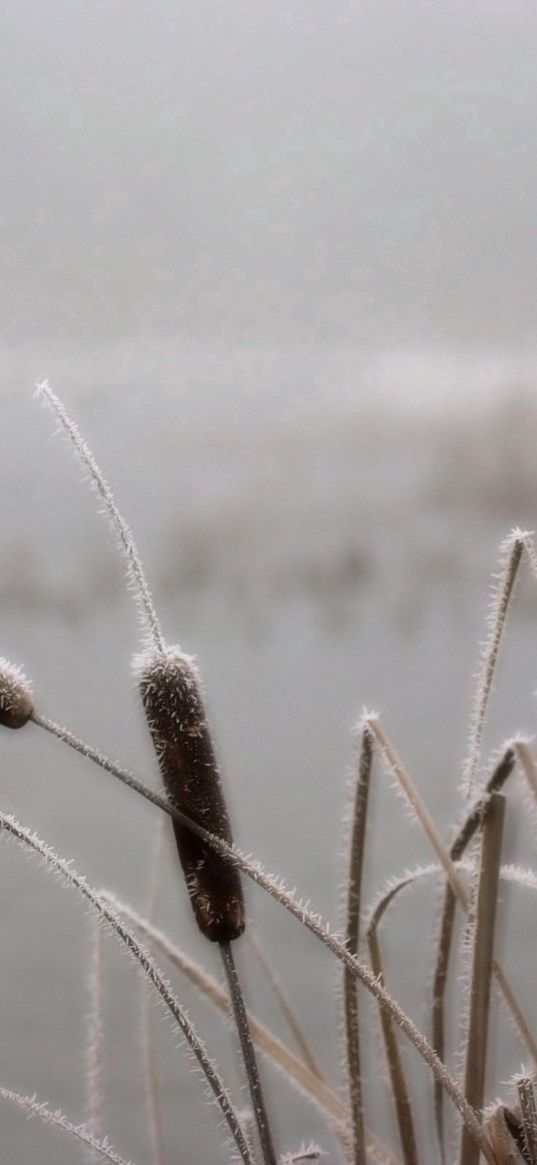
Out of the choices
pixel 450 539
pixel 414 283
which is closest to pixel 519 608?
pixel 450 539

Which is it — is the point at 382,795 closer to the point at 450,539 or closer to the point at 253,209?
the point at 450,539

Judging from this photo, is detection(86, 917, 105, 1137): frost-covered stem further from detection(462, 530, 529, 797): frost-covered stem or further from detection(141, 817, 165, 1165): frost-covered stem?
detection(462, 530, 529, 797): frost-covered stem

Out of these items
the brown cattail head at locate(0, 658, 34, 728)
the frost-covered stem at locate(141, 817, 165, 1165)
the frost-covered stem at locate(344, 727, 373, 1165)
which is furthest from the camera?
the frost-covered stem at locate(141, 817, 165, 1165)

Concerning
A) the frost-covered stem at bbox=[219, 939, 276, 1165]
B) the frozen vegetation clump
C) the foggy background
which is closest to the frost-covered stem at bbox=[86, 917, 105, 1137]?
the frozen vegetation clump

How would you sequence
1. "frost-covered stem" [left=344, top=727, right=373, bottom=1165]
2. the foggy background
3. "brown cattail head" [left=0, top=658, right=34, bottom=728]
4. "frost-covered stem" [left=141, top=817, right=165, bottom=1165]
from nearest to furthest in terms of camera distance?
"brown cattail head" [left=0, top=658, right=34, bottom=728], "frost-covered stem" [left=344, top=727, right=373, bottom=1165], "frost-covered stem" [left=141, top=817, right=165, bottom=1165], the foggy background

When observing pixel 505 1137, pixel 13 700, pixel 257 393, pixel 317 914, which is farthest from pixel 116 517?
pixel 257 393
